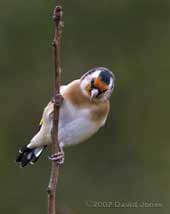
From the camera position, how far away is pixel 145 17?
6516 millimetres

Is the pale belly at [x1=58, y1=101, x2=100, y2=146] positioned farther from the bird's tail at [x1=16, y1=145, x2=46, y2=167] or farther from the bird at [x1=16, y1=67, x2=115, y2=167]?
the bird's tail at [x1=16, y1=145, x2=46, y2=167]

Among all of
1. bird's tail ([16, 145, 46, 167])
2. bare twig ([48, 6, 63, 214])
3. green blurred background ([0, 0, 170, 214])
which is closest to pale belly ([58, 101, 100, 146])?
bird's tail ([16, 145, 46, 167])

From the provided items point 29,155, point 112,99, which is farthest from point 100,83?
point 112,99

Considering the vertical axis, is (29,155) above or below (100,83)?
below

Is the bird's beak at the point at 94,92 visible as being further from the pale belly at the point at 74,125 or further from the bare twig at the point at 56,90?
the bare twig at the point at 56,90

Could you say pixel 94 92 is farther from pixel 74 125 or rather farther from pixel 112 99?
pixel 112 99

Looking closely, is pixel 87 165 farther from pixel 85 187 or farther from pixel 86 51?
pixel 86 51

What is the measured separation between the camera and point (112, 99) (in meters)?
6.27

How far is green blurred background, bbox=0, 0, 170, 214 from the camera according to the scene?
6.01m

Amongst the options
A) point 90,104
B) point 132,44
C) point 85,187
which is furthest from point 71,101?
point 132,44

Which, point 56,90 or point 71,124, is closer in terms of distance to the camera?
point 56,90

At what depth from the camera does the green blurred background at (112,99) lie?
19.7 ft

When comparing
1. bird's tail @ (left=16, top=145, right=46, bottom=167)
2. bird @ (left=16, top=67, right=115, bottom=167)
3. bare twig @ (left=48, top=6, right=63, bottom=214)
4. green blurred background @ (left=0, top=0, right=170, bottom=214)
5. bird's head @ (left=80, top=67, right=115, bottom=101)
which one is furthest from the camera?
green blurred background @ (left=0, top=0, right=170, bottom=214)

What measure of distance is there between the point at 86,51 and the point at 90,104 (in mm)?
3052
